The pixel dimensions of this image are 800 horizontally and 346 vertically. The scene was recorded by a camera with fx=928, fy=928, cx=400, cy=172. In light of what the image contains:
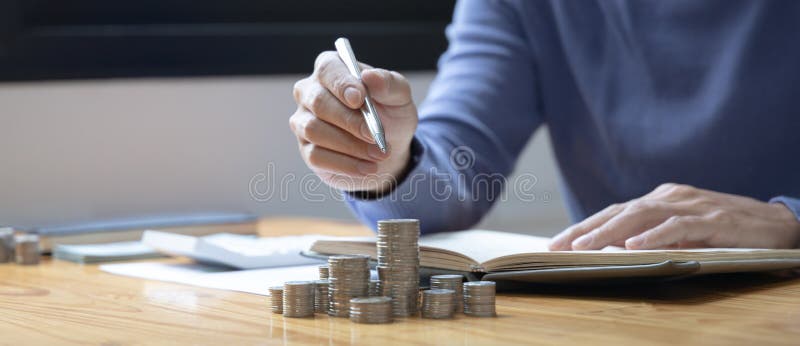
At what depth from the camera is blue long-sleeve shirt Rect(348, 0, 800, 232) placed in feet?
4.45

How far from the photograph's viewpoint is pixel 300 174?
2.33 meters

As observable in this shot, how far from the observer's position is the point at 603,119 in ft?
4.97

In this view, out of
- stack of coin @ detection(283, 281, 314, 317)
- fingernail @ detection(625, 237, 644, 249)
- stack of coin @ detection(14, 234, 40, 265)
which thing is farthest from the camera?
stack of coin @ detection(14, 234, 40, 265)

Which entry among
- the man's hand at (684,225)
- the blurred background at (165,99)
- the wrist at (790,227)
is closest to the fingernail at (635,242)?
the man's hand at (684,225)

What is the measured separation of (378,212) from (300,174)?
110 centimetres

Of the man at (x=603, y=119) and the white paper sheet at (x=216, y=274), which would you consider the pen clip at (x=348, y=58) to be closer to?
the man at (x=603, y=119)

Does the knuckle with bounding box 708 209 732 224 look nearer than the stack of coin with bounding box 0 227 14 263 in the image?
Yes

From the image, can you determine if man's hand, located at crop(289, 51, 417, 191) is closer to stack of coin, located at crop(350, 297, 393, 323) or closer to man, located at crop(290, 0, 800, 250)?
man, located at crop(290, 0, 800, 250)

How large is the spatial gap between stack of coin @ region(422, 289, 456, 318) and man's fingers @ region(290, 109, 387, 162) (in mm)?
313

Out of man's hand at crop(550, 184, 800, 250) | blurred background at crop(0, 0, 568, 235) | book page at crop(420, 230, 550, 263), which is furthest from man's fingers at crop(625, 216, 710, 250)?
blurred background at crop(0, 0, 568, 235)

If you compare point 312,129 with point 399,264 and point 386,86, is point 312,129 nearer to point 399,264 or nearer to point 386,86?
point 386,86

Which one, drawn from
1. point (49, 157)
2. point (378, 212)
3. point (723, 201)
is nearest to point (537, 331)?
point (723, 201)

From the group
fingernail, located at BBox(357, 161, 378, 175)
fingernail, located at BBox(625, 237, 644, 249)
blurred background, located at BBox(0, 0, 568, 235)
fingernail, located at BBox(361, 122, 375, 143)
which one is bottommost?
fingernail, located at BBox(625, 237, 644, 249)

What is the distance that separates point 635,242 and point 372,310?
0.33 meters
